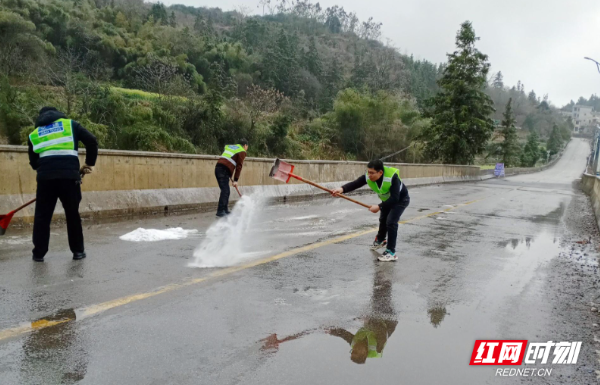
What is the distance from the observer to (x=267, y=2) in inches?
5044

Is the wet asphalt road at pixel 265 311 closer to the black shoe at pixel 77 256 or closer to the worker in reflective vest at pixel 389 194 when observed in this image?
the black shoe at pixel 77 256

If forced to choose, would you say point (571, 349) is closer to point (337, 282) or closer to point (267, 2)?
point (337, 282)

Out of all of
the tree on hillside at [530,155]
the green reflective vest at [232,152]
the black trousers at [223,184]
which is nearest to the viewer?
the black trousers at [223,184]

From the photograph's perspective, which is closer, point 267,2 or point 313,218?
point 313,218

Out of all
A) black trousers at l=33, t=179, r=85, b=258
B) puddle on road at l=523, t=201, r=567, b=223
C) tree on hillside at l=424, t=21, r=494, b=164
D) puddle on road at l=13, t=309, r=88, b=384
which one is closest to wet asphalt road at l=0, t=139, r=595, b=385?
puddle on road at l=13, t=309, r=88, b=384

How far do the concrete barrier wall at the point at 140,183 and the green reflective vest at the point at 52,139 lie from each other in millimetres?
3017

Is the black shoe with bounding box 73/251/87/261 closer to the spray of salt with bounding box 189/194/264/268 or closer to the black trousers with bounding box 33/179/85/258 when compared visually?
the black trousers with bounding box 33/179/85/258

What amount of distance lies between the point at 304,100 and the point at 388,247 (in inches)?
2300

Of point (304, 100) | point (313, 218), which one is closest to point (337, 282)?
point (313, 218)

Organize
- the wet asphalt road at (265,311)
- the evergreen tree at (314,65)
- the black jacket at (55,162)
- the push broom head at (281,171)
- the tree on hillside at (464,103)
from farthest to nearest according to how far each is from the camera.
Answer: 1. the evergreen tree at (314,65)
2. the tree on hillside at (464,103)
3. the push broom head at (281,171)
4. the black jacket at (55,162)
5. the wet asphalt road at (265,311)

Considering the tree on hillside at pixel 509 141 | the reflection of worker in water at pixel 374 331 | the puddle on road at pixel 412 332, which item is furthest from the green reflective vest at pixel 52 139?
the tree on hillside at pixel 509 141

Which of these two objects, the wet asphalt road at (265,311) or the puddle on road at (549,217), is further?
the puddle on road at (549,217)

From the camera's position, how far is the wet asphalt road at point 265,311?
10.9ft

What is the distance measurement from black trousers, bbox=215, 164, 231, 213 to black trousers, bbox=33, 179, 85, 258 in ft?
15.3
